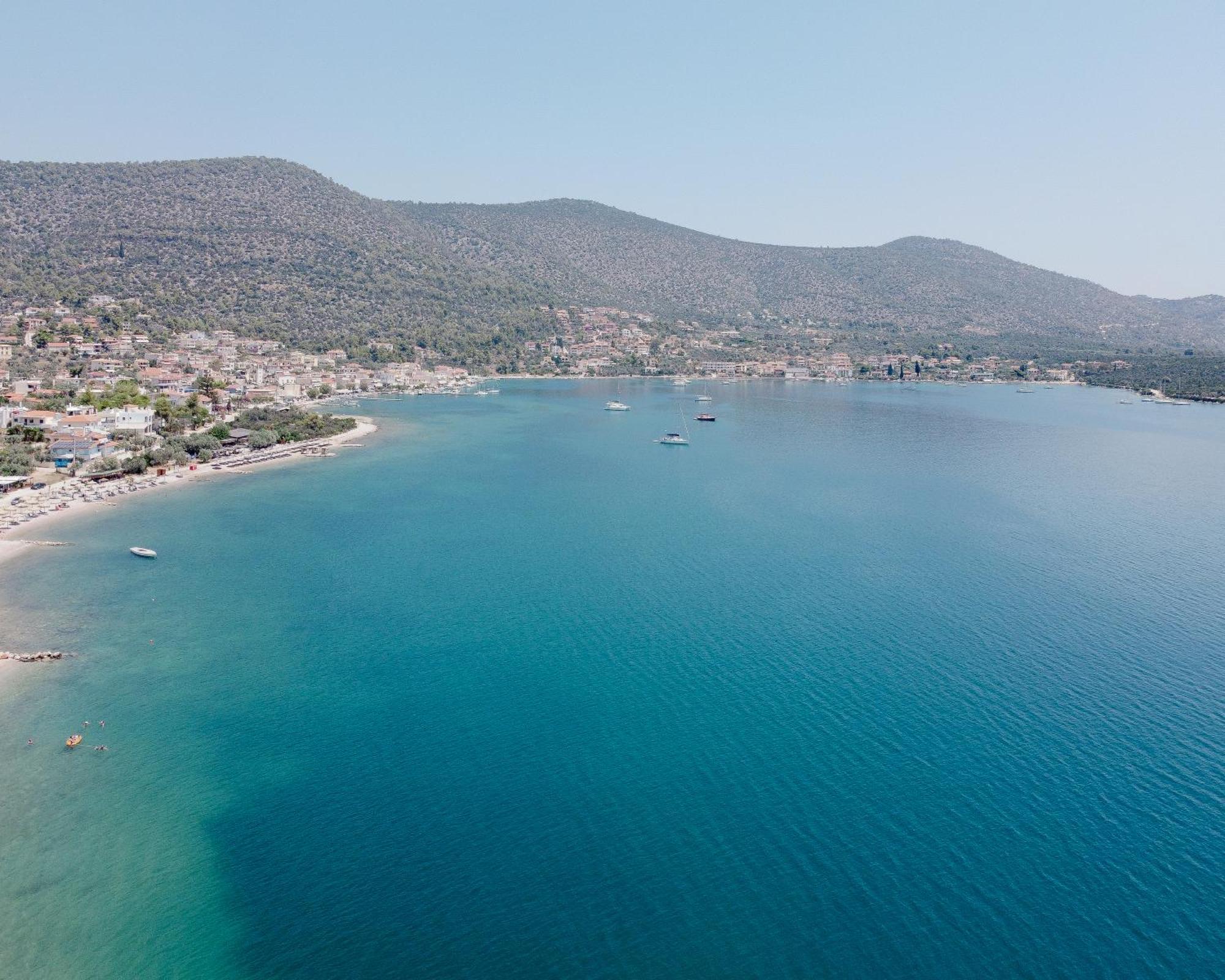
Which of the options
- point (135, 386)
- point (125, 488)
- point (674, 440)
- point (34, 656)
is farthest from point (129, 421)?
point (674, 440)

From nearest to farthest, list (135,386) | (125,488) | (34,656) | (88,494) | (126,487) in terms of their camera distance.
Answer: (34,656) → (88,494) → (125,488) → (126,487) → (135,386)

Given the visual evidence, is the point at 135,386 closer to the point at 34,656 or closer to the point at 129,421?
the point at 129,421

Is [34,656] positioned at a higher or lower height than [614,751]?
lower

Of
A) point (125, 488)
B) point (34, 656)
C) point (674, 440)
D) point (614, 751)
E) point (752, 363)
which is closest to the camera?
point (614, 751)

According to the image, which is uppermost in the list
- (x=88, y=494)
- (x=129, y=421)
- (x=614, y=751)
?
(x=129, y=421)

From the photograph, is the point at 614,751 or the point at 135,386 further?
the point at 135,386

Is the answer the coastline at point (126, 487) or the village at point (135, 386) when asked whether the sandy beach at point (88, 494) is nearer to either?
the coastline at point (126, 487)

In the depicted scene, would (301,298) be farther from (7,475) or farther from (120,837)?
(120,837)
